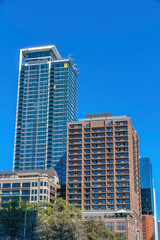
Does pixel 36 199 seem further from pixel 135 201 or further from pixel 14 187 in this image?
pixel 135 201

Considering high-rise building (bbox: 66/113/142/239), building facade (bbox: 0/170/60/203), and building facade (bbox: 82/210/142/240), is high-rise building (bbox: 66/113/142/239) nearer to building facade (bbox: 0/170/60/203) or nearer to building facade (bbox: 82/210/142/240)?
building facade (bbox: 0/170/60/203)

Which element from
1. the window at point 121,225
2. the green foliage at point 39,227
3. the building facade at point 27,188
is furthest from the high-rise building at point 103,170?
the green foliage at point 39,227

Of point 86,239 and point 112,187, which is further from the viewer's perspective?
point 112,187

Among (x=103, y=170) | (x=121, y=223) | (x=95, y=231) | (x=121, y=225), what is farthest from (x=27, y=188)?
(x=95, y=231)

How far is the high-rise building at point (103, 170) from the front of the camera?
610 feet

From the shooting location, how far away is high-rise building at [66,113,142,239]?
610 ft

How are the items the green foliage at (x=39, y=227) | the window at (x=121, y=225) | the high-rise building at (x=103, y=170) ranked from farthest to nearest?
the high-rise building at (x=103, y=170) < the window at (x=121, y=225) < the green foliage at (x=39, y=227)

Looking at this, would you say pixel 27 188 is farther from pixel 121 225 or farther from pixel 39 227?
pixel 39 227

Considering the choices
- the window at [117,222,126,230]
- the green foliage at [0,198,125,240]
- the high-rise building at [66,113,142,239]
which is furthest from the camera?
the high-rise building at [66,113,142,239]

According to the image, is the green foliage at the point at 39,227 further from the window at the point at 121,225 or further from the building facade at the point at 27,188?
the building facade at the point at 27,188

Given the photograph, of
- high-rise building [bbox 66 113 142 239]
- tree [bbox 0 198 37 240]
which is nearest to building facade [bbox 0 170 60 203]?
high-rise building [bbox 66 113 142 239]

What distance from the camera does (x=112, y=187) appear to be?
618ft

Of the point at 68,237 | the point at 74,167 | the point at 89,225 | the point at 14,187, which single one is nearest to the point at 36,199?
the point at 14,187

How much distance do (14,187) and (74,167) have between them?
31132 mm
